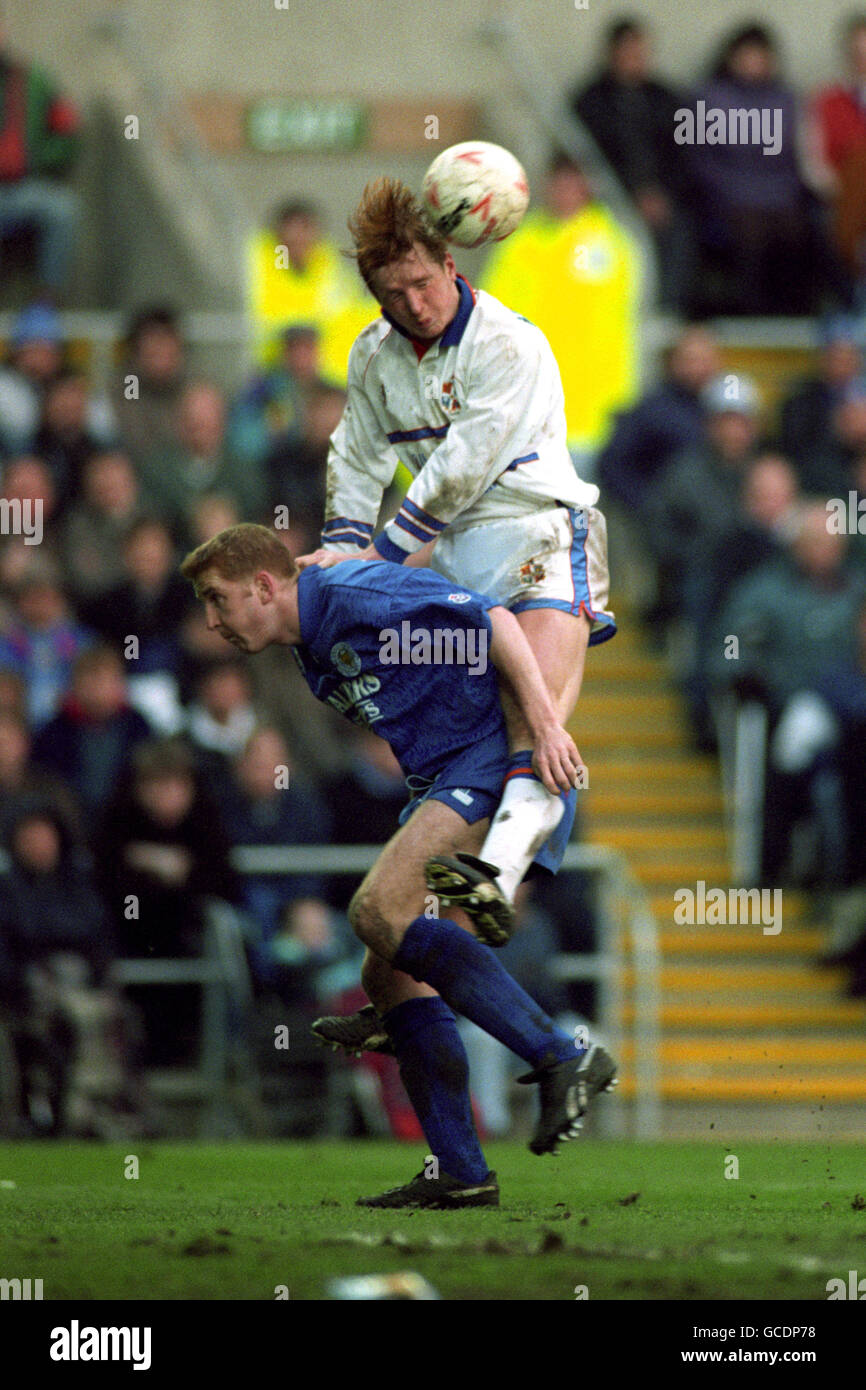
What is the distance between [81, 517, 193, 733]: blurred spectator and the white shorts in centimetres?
593

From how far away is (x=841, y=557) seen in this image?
14875 millimetres

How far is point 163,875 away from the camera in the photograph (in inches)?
480

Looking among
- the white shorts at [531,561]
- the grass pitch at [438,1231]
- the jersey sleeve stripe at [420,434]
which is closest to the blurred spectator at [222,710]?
the grass pitch at [438,1231]

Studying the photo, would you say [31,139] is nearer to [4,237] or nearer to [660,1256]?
[4,237]

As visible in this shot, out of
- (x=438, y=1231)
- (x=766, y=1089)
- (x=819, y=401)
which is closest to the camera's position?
(x=438, y=1231)

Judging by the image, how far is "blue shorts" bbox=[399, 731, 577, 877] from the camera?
23.5 feet

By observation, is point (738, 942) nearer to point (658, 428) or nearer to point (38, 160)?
point (658, 428)

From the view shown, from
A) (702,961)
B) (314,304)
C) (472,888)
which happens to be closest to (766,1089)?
(702,961)

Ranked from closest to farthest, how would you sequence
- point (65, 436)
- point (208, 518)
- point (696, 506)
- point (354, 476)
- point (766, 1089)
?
point (354, 476)
point (766, 1089)
point (208, 518)
point (65, 436)
point (696, 506)

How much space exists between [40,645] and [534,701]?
681 centimetres

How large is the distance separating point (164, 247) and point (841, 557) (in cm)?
563

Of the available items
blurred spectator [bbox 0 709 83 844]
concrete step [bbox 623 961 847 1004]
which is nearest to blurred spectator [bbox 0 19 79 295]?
blurred spectator [bbox 0 709 83 844]

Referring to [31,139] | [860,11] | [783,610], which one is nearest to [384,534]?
[783,610]

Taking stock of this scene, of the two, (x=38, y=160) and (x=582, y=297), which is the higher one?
(x=38, y=160)
